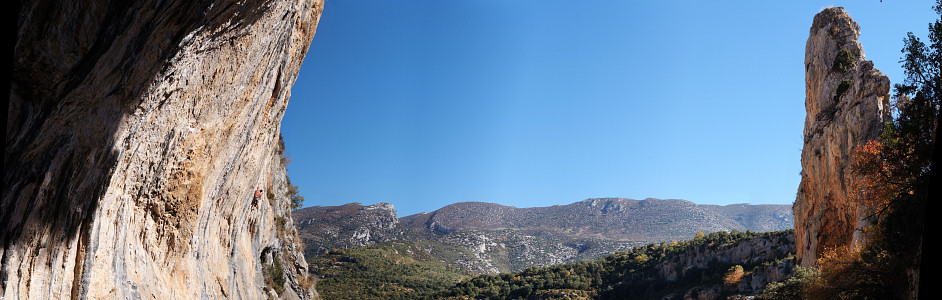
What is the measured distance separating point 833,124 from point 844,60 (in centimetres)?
450

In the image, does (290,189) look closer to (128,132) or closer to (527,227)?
(128,132)

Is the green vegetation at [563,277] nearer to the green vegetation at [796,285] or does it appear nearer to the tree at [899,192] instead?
the green vegetation at [796,285]

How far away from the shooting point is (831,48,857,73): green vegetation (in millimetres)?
26577

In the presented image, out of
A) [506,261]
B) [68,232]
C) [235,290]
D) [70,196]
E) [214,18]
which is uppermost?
[214,18]

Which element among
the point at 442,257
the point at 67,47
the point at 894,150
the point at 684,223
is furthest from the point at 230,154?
the point at 684,223

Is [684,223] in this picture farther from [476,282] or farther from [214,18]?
[214,18]

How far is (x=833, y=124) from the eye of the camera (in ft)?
80.5

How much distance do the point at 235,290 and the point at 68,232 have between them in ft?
34.7

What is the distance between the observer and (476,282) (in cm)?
6650

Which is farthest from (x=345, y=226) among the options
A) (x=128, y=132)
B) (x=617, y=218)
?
(x=128, y=132)

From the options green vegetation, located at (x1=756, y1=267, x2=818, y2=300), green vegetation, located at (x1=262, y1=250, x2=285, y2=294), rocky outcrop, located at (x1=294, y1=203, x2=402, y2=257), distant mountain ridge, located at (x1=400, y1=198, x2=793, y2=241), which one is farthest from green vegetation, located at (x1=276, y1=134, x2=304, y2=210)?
distant mountain ridge, located at (x1=400, y1=198, x2=793, y2=241)

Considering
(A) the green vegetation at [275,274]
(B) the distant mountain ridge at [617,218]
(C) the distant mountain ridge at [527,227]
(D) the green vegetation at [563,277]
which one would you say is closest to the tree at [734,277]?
(D) the green vegetation at [563,277]

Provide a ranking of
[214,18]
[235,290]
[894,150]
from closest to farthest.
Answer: [214,18], [894,150], [235,290]

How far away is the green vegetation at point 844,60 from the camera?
87.2 ft
